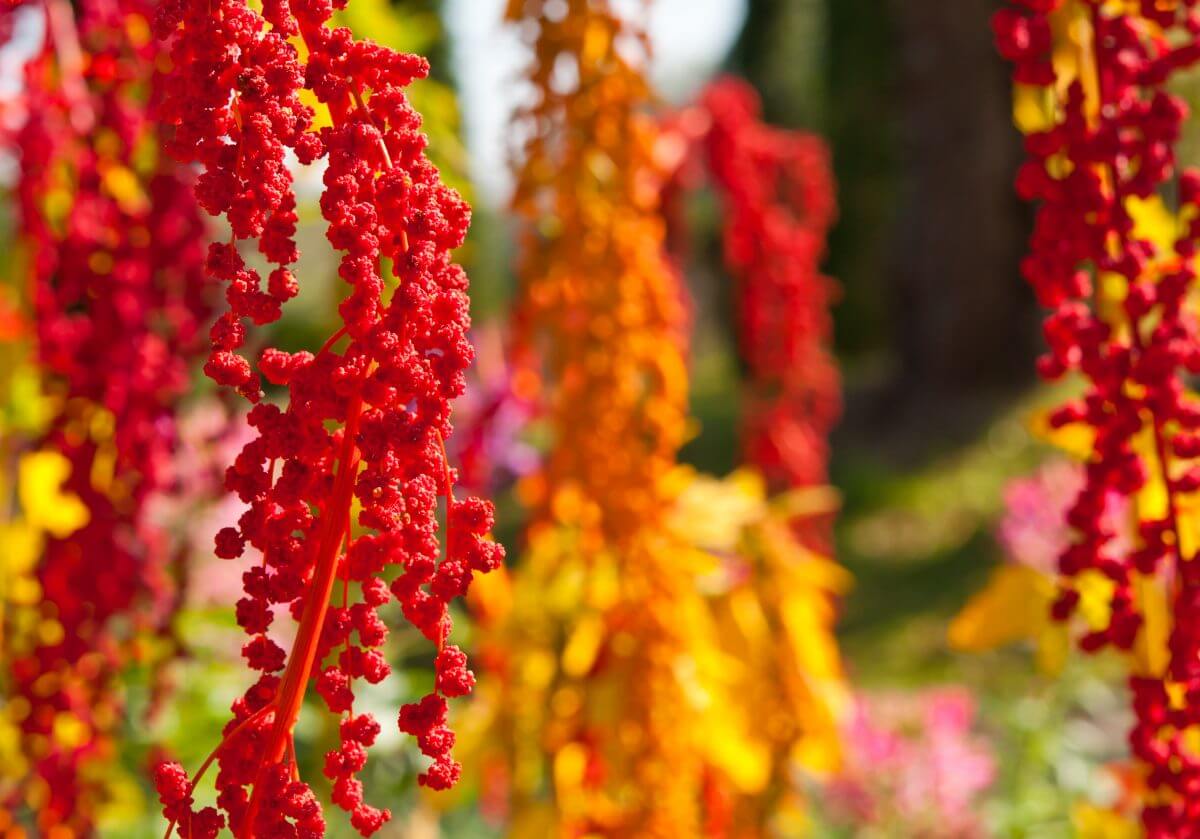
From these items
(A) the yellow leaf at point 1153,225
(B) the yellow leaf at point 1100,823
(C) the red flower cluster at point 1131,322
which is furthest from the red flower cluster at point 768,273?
(C) the red flower cluster at point 1131,322

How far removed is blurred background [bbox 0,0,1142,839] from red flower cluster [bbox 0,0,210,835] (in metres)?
0.11

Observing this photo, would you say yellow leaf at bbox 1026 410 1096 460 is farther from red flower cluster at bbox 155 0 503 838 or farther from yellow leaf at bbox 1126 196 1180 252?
red flower cluster at bbox 155 0 503 838

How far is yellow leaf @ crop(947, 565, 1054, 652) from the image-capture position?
117cm

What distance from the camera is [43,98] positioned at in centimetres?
118

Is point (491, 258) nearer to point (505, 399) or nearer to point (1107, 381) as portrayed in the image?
point (505, 399)

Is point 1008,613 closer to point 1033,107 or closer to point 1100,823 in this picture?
point 1100,823

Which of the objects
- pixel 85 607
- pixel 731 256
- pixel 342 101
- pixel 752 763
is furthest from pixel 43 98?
pixel 731 256

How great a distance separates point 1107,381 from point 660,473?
33.6 inches

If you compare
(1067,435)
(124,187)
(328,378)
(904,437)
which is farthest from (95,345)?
(904,437)

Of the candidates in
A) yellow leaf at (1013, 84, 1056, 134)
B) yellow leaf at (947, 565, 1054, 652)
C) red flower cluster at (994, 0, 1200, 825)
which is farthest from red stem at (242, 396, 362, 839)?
yellow leaf at (947, 565, 1054, 652)

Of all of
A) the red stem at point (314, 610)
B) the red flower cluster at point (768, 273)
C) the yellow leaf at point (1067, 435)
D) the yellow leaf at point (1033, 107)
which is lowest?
the red stem at point (314, 610)

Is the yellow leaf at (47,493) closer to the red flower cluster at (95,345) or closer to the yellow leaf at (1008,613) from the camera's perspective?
the red flower cluster at (95,345)

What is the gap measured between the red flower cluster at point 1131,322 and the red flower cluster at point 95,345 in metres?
0.71

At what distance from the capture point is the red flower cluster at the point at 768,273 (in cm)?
266
